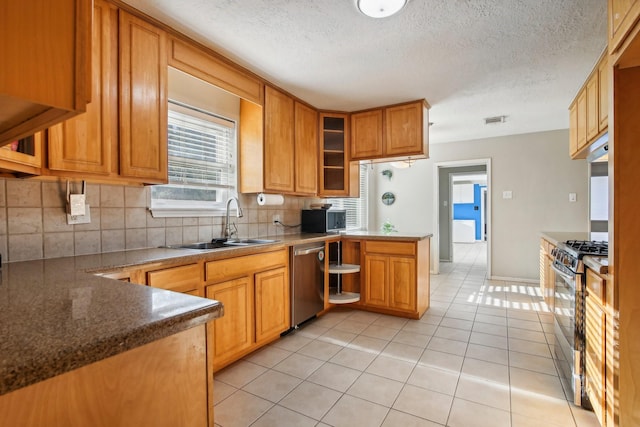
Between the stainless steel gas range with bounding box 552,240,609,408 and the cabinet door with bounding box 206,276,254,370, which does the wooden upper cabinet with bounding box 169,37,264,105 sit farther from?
the stainless steel gas range with bounding box 552,240,609,408

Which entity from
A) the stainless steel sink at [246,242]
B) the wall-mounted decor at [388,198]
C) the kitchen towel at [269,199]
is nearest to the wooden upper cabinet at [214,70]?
the kitchen towel at [269,199]

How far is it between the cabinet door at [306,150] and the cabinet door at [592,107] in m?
2.56

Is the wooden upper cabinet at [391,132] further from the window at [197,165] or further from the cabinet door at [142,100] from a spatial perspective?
the cabinet door at [142,100]

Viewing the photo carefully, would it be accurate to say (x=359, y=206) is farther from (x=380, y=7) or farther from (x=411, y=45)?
(x=380, y=7)

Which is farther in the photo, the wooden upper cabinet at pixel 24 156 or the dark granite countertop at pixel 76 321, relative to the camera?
the wooden upper cabinet at pixel 24 156

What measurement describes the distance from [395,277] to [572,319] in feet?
5.34

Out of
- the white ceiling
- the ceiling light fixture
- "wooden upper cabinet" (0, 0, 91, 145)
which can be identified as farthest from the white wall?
"wooden upper cabinet" (0, 0, 91, 145)

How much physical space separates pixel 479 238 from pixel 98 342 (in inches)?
497

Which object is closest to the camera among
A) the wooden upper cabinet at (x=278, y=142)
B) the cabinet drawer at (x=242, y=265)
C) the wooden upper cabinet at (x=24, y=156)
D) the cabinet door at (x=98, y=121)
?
the wooden upper cabinet at (x=24, y=156)

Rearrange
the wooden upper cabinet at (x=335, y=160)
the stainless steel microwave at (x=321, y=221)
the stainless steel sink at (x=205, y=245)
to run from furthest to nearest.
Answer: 1. the wooden upper cabinet at (x=335, y=160)
2. the stainless steel microwave at (x=321, y=221)
3. the stainless steel sink at (x=205, y=245)

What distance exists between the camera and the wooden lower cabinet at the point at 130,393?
58cm

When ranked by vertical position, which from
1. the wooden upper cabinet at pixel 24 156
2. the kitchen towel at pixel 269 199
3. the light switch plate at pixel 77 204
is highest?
the wooden upper cabinet at pixel 24 156

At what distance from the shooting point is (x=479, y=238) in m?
11.5

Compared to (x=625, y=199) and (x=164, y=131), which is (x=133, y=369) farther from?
(x=625, y=199)
